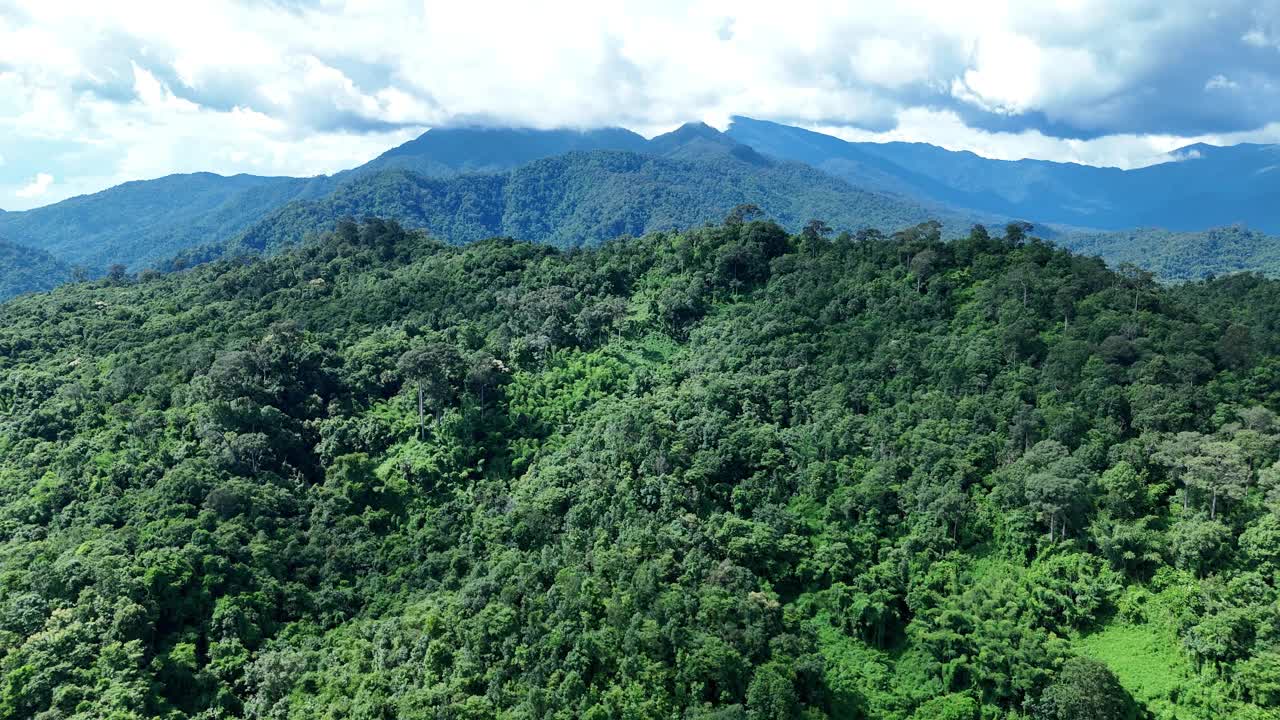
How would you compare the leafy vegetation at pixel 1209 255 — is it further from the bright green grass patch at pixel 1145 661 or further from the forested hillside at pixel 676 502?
the bright green grass patch at pixel 1145 661

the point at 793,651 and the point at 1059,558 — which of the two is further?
the point at 1059,558

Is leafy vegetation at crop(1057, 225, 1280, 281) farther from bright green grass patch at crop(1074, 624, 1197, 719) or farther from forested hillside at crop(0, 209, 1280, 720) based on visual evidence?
bright green grass patch at crop(1074, 624, 1197, 719)

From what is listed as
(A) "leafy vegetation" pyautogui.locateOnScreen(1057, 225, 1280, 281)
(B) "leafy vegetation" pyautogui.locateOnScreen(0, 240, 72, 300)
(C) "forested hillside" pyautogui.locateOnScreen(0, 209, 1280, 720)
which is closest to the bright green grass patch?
(C) "forested hillside" pyautogui.locateOnScreen(0, 209, 1280, 720)

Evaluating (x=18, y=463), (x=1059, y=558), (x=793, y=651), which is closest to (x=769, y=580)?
(x=793, y=651)

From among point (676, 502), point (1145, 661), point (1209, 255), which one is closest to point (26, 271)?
point (676, 502)

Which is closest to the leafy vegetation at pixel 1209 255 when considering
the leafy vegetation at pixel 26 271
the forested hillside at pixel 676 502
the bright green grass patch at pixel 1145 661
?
the forested hillside at pixel 676 502

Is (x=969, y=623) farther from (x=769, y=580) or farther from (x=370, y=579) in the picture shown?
(x=370, y=579)

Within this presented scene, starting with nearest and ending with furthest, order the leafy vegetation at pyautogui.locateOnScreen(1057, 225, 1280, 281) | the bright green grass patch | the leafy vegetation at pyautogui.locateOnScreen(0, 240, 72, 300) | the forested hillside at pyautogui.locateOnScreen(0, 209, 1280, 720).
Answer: the bright green grass patch → the forested hillside at pyautogui.locateOnScreen(0, 209, 1280, 720) → the leafy vegetation at pyautogui.locateOnScreen(0, 240, 72, 300) → the leafy vegetation at pyautogui.locateOnScreen(1057, 225, 1280, 281)

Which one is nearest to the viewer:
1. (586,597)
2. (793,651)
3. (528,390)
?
(793,651)
